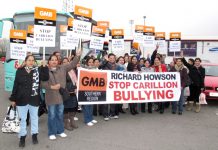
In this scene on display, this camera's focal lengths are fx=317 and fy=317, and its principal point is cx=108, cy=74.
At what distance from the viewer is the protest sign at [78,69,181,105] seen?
866cm

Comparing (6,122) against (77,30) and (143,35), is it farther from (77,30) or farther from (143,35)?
(143,35)

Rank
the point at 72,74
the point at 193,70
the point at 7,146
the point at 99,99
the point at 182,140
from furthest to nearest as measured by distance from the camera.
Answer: the point at 193,70
the point at 99,99
the point at 72,74
the point at 182,140
the point at 7,146

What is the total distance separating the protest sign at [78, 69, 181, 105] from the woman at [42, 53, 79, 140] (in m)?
1.38

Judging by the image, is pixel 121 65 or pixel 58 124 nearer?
pixel 58 124

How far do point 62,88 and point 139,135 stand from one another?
6.84 ft

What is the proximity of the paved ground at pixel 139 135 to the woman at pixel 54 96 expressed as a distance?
29 centimetres

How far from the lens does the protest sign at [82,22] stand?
358 inches

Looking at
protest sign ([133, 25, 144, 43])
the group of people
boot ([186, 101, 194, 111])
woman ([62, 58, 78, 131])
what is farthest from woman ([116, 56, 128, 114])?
protest sign ([133, 25, 144, 43])

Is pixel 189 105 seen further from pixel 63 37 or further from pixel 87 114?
pixel 63 37

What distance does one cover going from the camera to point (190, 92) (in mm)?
10703

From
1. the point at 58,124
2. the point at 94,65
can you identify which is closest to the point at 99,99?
the point at 94,65

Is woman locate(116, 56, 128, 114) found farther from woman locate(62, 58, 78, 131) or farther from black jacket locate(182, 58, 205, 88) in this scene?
black jacket locate(182, 58, 205, 88)

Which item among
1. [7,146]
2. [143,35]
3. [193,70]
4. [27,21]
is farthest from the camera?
[143,35]

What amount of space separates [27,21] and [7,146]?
6273mm
